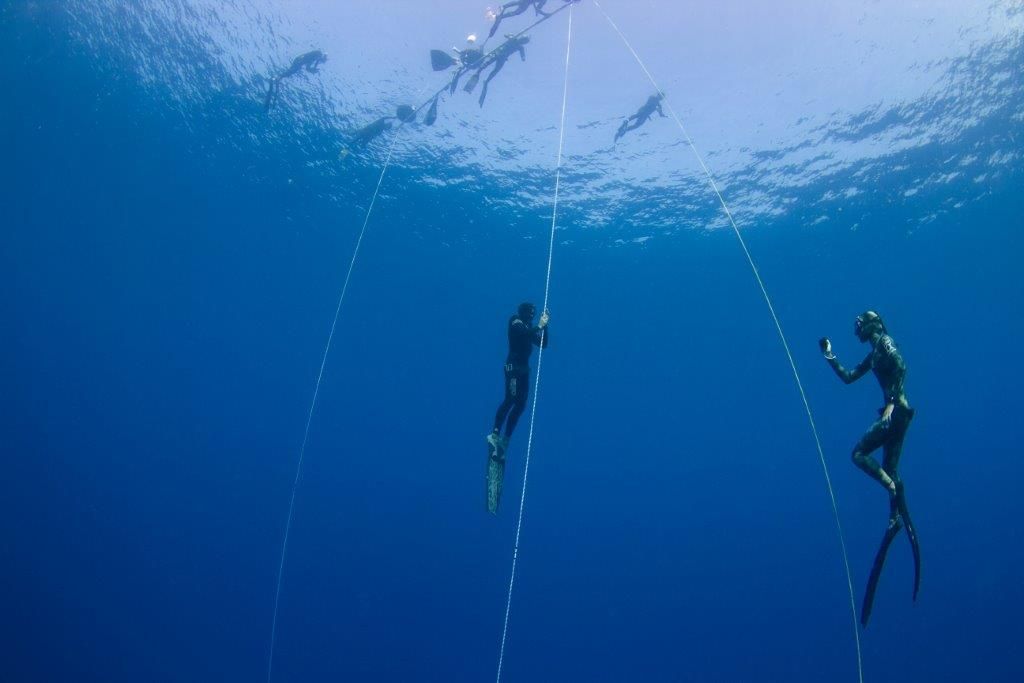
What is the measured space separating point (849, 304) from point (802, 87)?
26.9 m

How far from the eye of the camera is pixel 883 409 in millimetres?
5449

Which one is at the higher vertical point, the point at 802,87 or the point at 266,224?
the point at 266,224

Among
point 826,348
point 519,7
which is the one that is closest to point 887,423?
point 826,348

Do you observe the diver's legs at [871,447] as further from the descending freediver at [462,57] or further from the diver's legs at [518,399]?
the descending freediver at [462,57]

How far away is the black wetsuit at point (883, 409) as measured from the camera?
539cm

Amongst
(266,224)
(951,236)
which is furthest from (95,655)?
(951,236)

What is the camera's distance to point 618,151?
864 inches

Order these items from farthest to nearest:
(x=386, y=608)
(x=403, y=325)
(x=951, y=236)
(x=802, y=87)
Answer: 1. (x=403, y=325)
2. (x=386, y=608)
3. (x=951, y=236)
4. (x=802, y=87)

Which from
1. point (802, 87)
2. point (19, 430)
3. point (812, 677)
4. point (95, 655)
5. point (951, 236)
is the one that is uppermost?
point (951, 236)

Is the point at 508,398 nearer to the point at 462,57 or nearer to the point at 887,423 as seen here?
the point at 887,423

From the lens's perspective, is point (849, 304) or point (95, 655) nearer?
point (95, 655)

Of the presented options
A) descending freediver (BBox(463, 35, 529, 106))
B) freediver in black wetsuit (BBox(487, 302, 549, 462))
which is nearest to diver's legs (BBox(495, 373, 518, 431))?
freediver in black wetsuit (BBox(487, 302, 549, 462))

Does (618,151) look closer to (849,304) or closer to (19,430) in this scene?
(849,304)

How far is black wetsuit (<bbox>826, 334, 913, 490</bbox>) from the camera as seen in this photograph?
5395mm
